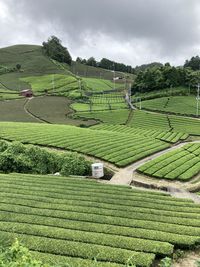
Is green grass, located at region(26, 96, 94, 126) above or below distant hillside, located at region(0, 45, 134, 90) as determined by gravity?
below

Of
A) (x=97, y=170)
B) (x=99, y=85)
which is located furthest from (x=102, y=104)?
(x=97, y=170)

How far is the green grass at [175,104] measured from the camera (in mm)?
85750

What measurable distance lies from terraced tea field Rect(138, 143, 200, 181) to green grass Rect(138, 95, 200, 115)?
42.0m

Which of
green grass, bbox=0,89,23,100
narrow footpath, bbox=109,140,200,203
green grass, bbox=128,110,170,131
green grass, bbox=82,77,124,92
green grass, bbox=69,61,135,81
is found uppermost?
green grass, bbox=69,61,135,81

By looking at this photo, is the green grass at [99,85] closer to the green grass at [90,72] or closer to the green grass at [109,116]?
the green grass at [90,72]

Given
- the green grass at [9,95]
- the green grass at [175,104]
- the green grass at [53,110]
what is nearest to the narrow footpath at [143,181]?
the green grass at [53,110]

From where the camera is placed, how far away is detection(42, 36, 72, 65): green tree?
18262 centimetres

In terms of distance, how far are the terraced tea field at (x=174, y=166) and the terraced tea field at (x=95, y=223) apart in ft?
29.4

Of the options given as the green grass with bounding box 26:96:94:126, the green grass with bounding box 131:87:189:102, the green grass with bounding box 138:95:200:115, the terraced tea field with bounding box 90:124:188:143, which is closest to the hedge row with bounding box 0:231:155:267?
the terraced tea field with bounding box 90:124:188:143

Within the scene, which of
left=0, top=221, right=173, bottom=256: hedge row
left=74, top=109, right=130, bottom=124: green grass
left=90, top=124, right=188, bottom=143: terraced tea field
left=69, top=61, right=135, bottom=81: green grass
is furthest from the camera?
left=69, top=61, right=135, bottom=81: green grass

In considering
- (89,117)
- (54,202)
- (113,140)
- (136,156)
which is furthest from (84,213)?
(89,117)

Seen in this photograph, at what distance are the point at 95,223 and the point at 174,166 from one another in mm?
20526

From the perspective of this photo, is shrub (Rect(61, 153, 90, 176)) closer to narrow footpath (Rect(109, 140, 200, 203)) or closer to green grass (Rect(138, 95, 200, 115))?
narrow footpath (Rect(109, 140, 200, 203))

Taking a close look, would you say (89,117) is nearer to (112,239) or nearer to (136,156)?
(136,156)
